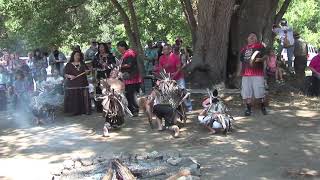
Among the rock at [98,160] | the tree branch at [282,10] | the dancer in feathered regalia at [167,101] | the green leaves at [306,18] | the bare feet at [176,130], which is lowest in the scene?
the rock at [98,160]

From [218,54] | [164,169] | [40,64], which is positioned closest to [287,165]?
[164,169]

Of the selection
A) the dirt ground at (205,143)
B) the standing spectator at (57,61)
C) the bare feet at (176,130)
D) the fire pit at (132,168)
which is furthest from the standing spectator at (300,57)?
the fire pit at (132,168)

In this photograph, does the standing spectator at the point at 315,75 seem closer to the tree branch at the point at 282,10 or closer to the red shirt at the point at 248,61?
the tree branch at the point at 282,10

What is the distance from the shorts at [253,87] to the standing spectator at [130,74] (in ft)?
7.93

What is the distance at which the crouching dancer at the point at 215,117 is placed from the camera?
1035 centimetres

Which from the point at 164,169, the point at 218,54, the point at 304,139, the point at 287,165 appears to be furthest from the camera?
the point at 218,54

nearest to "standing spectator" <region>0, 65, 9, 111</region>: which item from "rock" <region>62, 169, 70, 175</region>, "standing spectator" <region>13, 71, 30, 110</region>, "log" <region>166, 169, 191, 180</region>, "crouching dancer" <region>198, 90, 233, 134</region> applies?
"standing spectator" <region>13, 71, 30, 110</region>

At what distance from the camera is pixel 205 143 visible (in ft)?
32.0

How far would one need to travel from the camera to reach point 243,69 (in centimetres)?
1177

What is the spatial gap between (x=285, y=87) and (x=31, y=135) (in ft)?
23.0

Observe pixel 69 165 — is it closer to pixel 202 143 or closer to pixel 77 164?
pixel 77 164

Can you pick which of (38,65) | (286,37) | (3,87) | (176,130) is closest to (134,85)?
(176,130)

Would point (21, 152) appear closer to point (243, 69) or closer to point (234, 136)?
point (234, 136)

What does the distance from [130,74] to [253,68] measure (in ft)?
8.83
